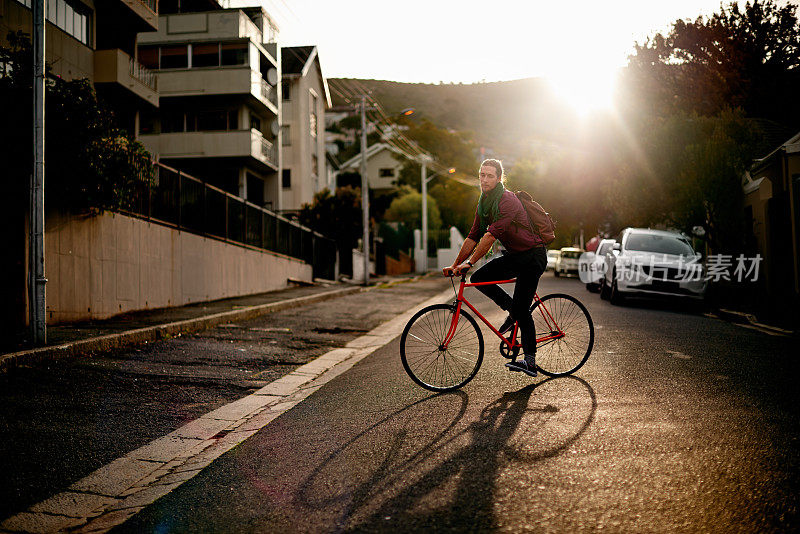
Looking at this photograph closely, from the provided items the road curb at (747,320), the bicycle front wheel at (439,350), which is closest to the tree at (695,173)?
the road curb at (747,320)

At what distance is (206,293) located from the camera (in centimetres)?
1664

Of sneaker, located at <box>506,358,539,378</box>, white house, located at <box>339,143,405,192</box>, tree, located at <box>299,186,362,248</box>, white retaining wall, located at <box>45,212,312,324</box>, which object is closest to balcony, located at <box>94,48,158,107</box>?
white retaining wall, located at <box>45,212,312,324</box>

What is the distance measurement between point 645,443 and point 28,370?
5736 millimetres

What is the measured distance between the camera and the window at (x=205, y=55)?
32312mm

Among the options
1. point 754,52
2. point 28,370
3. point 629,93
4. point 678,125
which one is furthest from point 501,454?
point 629,93

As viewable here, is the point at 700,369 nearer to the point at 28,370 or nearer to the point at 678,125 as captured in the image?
the point at 28,370

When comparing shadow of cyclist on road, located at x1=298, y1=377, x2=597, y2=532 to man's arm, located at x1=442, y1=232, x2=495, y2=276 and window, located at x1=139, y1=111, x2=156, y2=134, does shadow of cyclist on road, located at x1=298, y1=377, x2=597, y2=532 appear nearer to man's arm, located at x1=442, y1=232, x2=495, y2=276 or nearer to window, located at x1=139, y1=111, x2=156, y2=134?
man's arm, located at x1=442, y1=232, x2=495, y2=276

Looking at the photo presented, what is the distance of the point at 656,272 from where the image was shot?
1579cm

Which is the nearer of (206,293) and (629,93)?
(206,293)

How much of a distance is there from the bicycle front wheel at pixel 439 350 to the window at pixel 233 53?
28424 mm

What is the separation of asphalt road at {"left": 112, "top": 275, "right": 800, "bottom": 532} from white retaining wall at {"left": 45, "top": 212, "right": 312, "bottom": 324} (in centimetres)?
592

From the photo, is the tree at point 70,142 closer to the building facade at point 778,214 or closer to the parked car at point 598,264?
the parked car at point 598,264

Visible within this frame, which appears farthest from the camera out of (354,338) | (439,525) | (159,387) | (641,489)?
(354,338)

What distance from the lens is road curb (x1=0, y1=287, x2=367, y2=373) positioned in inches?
282
